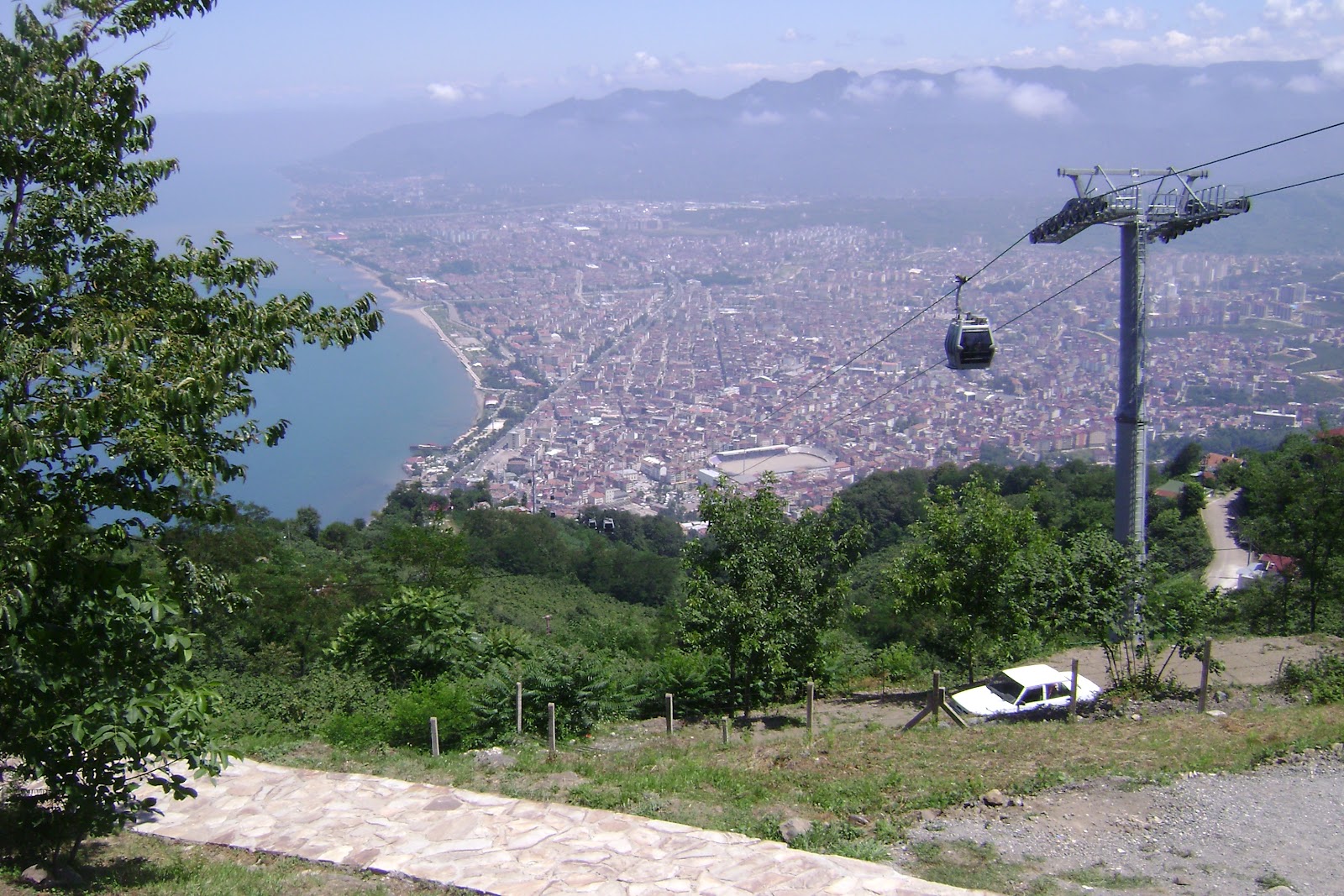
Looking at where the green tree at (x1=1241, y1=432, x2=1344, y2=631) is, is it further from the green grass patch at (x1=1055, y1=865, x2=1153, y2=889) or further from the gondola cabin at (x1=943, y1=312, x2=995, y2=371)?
the green grass patch at (x1=1055, y1=865, x2=1153, y2=889)

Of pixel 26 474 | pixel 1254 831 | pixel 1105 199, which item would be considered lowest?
pixel 1254 831

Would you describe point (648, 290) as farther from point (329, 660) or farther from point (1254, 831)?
point (1254, 831)

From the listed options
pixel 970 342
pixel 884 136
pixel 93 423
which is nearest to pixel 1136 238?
pixel 970 342

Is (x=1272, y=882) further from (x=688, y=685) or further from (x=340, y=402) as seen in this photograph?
(x=340, y=402)

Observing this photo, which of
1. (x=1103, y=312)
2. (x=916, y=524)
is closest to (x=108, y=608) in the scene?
(x=916, y=524)

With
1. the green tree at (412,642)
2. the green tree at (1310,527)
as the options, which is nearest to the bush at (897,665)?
the green tree at (412,642)

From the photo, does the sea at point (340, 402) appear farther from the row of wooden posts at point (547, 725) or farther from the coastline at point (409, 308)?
the row of wooden posts at point (547, 725)
